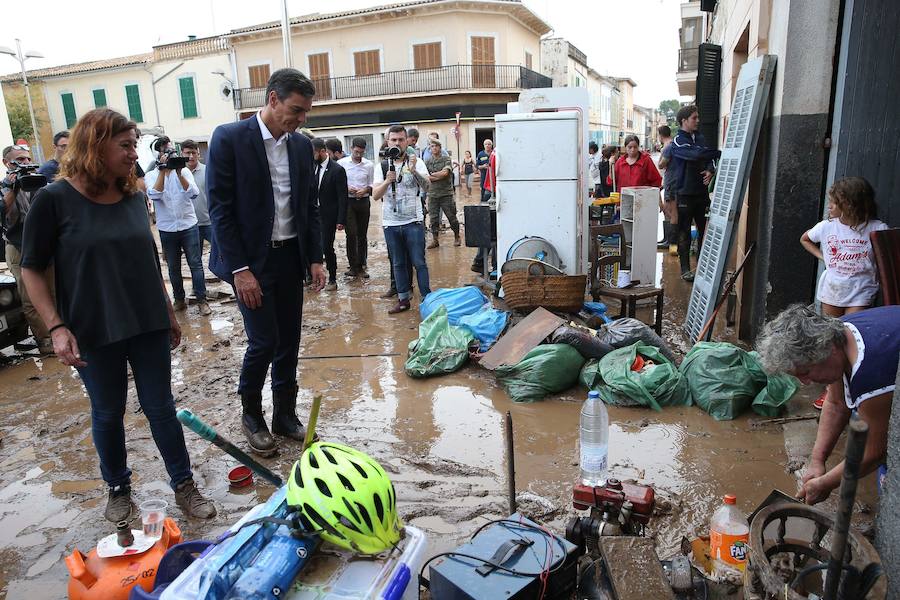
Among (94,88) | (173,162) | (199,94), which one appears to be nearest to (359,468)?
(173,162)

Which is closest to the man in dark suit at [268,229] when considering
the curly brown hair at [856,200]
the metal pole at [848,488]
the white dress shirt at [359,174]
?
the metal pole at [848,488]

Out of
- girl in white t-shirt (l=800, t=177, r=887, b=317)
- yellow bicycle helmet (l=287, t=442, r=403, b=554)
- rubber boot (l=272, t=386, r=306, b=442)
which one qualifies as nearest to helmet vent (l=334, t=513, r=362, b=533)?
yellow bicycle helmet (l=287, t=442, r=403, b=554)

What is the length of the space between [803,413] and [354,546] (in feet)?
10.6

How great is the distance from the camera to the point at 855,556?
1.82m

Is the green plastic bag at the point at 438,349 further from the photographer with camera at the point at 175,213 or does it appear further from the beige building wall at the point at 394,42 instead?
the beige building wall at the point at 394,42

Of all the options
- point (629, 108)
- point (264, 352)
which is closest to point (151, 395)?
point (264, 352)

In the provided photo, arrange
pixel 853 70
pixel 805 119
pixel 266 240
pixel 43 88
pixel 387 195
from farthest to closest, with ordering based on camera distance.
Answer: pixel 43 88
pixel 387 195
pixel 805 119
pixel 853 70
pixel 266 240

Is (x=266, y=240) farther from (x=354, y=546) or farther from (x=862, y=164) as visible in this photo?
(x=862, y=164)

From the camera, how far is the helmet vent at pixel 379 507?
1884mm

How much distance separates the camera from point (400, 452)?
374cm

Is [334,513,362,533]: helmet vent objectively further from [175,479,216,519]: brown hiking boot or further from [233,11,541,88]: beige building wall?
[233,11,541,88]: beige building wall

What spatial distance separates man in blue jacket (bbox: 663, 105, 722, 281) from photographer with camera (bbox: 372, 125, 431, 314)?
10.1ft

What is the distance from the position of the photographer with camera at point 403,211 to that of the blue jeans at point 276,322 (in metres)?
2.79

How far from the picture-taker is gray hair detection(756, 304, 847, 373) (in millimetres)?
2059
